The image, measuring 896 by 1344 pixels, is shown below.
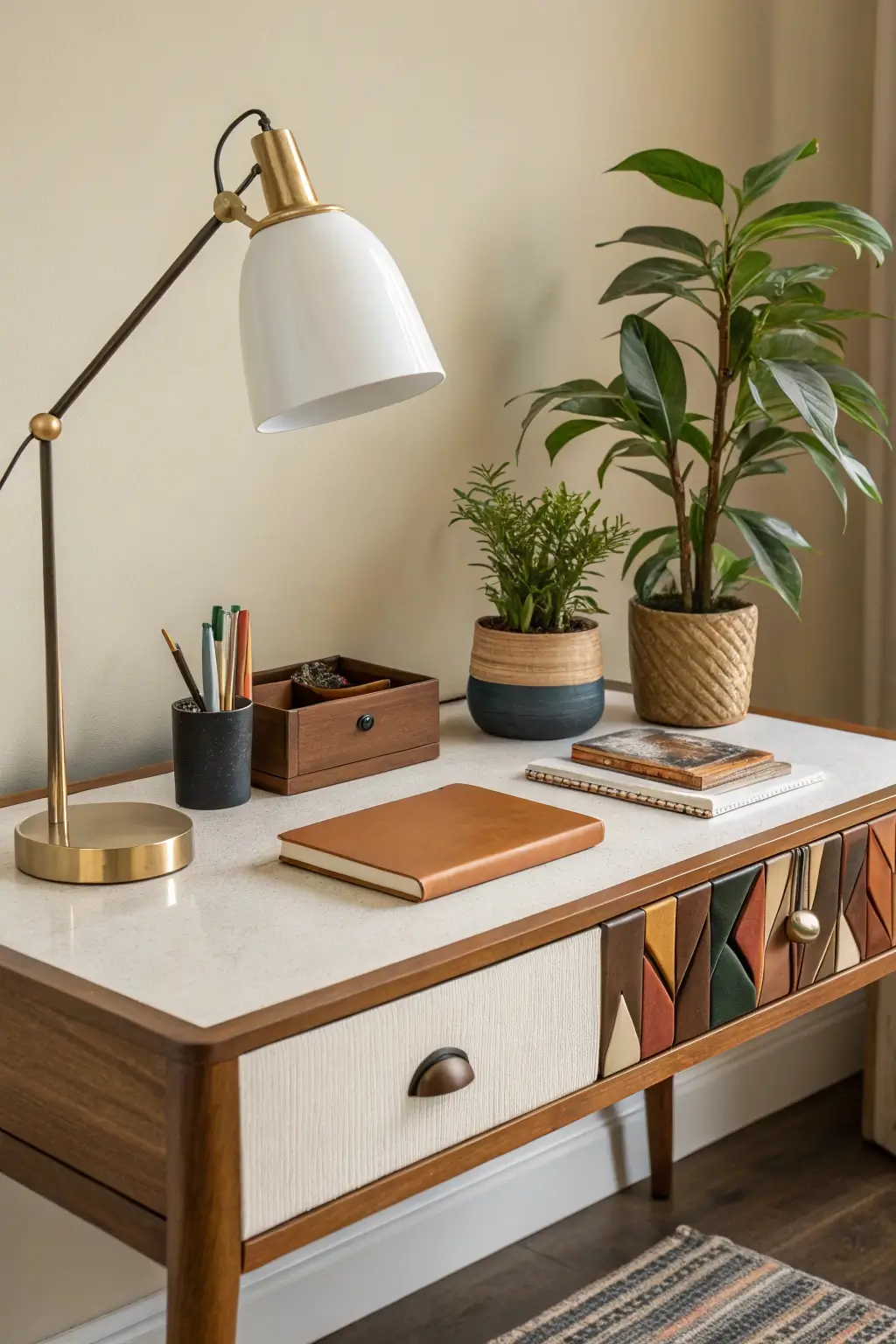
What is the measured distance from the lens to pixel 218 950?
102cm

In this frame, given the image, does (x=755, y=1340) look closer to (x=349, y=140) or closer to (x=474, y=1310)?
(x=474, y=1310)

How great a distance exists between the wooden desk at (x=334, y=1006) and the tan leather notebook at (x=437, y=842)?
0.7 inches

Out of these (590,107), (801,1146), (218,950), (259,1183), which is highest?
(590,107)

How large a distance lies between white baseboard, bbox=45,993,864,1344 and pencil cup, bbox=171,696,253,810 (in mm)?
642

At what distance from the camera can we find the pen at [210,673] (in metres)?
1.32

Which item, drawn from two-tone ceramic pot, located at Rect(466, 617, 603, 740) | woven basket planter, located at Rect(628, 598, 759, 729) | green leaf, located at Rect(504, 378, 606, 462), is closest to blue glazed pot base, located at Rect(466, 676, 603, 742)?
two-tone ceramic pot, located at Rect(466, 617, 603, 740)

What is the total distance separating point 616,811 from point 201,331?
674 millimetres

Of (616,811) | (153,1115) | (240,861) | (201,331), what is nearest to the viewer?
(153,1115)

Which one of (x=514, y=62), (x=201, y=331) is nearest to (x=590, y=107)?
(x=514, y=62)

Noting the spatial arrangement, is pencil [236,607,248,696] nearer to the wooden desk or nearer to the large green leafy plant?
the wooden desk

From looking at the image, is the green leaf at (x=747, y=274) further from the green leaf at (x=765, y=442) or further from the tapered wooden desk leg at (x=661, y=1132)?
the tapered wooden desk leg at (x=661, y=1132)

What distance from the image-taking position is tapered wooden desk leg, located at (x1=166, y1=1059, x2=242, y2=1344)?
882 mm

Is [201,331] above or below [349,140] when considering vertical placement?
below

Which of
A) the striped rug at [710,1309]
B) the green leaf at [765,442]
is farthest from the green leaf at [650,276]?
the striped rug at [710,1309]
